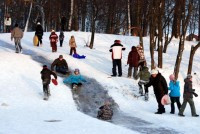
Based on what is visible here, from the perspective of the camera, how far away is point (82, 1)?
2115 inches

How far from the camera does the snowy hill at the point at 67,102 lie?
1141cm

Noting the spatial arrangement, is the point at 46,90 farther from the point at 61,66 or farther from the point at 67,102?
the point at 61,66

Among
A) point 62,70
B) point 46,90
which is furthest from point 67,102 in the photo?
point 62,70

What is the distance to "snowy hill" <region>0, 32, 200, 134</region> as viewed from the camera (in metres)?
11.4

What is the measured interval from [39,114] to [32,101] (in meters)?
2.32

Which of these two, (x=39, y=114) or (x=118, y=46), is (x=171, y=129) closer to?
(x=39, y=114)

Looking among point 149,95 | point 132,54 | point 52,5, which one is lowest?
point 149,95

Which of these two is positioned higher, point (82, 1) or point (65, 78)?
point (82, 1)

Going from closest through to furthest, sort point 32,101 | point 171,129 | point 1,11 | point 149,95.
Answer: point 171,129, point 32,101, point 149,95, point 1,11

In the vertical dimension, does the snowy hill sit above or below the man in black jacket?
below

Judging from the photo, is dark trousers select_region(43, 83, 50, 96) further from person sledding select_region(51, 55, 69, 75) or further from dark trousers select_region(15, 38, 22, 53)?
dark trousers select_region(15, 38, 22, 53)

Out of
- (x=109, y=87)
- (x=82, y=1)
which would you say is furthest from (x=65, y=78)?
(x=82, y=1)

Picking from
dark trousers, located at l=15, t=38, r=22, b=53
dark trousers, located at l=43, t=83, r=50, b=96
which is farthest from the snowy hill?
dark trousers, located at l=15, t=38, r=22, b=53

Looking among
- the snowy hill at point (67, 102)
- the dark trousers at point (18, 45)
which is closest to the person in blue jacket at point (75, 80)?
the snowy hill at point (67, 102)
